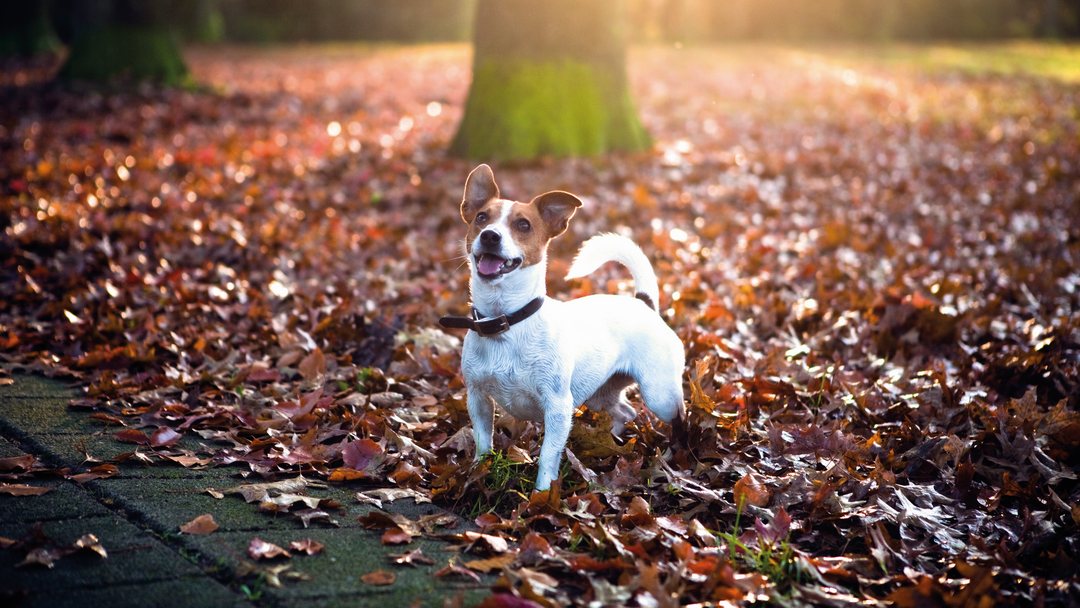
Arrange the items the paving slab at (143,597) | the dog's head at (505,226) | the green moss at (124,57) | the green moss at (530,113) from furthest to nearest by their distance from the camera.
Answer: the green moss at (124,57)
the green moss at (530,113)
the dog's head at (505,226)
the paving slab at (143,597)

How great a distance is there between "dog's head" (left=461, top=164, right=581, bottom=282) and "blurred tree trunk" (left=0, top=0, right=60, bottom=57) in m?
23.9

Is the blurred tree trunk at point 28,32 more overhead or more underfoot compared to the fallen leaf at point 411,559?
more overhead

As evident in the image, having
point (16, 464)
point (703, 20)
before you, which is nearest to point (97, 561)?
point (16, 464)

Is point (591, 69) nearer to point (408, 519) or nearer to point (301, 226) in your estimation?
point (301, 226)

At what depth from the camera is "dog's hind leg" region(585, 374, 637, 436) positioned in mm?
4365

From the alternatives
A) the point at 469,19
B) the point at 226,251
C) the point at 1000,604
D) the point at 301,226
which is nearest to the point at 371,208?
the point at 301,226

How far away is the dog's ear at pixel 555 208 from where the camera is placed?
3773mm

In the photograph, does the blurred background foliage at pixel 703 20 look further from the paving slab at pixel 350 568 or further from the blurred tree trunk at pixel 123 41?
the paving slab at pixel 350 568

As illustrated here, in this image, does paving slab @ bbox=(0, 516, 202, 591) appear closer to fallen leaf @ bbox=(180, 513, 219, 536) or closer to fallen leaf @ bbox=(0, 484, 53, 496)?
fallen leaf @ bbox=(180, 513, 219, 536)

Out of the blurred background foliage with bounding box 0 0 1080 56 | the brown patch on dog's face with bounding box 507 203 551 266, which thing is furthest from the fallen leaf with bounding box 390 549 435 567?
the blurred background foliage with bounding box 0 0 1080 56

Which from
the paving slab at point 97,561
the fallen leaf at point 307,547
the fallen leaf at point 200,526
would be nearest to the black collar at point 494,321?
the fallen leaf at point 307,547

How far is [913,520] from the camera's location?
3648mm

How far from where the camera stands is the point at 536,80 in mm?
11633

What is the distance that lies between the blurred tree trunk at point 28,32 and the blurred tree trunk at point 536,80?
17.1 metres
